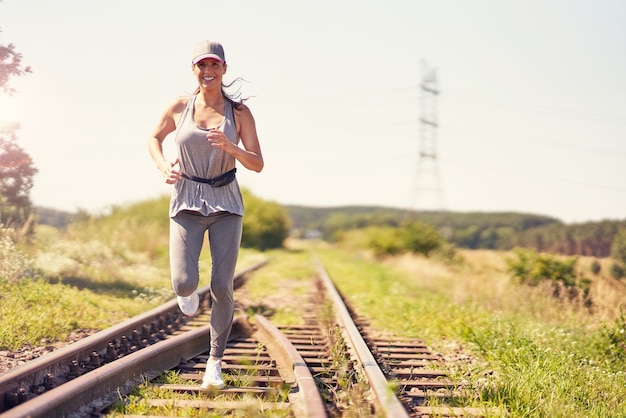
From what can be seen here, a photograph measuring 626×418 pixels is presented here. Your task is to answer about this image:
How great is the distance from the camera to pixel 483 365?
5.67 metres

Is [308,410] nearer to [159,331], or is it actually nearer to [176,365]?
[176,365]

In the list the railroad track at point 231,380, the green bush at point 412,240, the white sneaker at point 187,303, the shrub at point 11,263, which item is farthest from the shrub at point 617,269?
the green bush at point 412,240

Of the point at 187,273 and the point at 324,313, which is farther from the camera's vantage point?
the point at 324,313

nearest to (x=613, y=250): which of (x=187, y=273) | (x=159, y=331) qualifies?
(x=159, y=331)

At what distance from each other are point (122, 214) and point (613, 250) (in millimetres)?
17864

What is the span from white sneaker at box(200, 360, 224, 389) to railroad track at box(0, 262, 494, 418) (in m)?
0.04

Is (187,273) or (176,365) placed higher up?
(187,273)

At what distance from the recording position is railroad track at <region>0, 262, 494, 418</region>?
11.8 feet

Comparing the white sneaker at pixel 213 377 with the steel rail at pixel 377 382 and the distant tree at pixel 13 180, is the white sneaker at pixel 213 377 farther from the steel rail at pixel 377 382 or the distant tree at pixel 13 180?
the distant tree at pixel 13 180

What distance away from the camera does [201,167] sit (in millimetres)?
4246

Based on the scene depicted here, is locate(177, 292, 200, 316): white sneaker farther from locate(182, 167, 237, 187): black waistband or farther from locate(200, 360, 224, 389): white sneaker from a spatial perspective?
locate(182, 167, 237, 187): black waistband

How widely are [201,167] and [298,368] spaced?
148 cm

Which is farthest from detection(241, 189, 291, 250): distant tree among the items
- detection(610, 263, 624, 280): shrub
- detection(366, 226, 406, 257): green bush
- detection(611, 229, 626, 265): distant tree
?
detection(610, 263, 624, 280): shrub

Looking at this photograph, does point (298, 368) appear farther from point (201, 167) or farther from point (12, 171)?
point (12, 171)
